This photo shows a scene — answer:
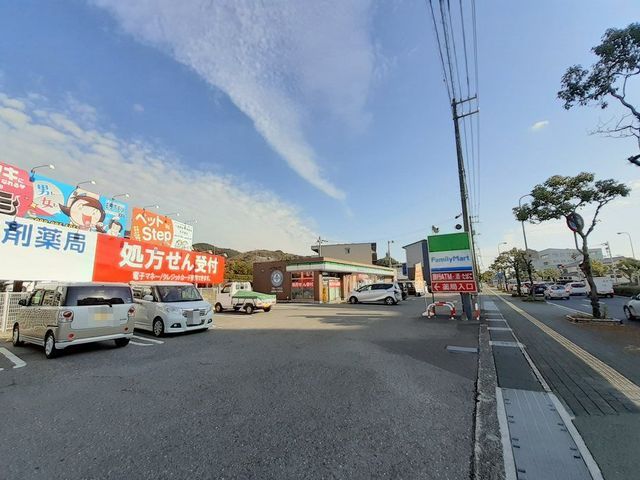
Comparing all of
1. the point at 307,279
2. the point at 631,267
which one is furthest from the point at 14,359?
the point at 631,267

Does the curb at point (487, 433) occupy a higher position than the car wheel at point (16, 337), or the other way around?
the car wheel at point (16, 337)

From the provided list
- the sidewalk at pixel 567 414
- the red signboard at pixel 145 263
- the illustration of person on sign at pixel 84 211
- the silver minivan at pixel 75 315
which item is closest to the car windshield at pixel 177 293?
the silver minivan at pixel 75 315

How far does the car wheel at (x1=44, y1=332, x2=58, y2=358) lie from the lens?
6727 mm

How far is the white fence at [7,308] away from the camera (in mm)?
10117

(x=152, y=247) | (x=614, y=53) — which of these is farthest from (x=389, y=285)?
(x=614, y=53)

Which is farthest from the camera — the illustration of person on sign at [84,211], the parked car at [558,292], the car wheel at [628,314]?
the parked car at [558,292]

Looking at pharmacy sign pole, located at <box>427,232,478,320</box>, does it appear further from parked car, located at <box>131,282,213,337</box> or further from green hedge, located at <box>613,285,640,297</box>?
green hedge, located at <box>613,285,640,297</box>

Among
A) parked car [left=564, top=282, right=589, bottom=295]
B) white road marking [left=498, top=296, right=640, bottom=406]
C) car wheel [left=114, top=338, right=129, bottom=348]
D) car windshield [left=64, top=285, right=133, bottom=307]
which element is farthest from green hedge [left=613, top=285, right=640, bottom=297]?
car windshield [left=64, top=285, right=133, bottom=307]

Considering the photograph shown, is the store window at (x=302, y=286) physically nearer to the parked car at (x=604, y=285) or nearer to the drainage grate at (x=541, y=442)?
the drainage grate at (x=541, y=442)

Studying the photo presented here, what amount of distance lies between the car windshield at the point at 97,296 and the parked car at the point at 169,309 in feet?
5.81

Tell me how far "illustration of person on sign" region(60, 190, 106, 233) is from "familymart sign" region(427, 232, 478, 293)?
19.6 meters

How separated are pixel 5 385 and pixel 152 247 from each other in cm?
1027

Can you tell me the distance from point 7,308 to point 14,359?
198 inches

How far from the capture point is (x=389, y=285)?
24.1 m
